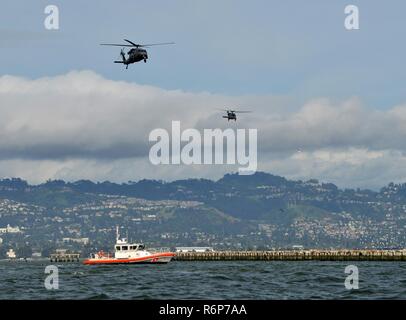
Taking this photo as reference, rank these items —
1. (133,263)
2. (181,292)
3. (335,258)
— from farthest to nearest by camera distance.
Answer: (335,258), (133,263), (181,292)
